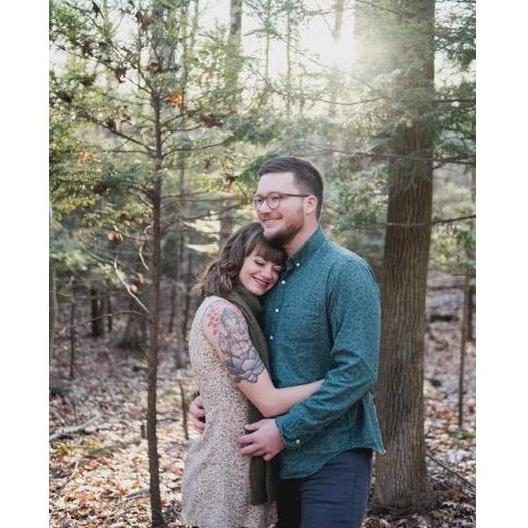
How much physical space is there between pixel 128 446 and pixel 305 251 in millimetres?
3082

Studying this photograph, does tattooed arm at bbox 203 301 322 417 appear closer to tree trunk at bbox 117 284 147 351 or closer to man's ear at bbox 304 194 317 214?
man's ear at bbox 304 194 317 214

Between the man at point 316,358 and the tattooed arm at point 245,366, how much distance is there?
0.05 meters

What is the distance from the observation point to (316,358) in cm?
208

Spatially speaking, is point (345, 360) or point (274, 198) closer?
point (345, 360)

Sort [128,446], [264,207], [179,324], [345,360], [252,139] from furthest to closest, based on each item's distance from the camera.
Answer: [179,324], [128,446], [252,139], [264,207], [345,360]

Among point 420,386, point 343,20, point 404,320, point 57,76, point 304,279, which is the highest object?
point 343,20

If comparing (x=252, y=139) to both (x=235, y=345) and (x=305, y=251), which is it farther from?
(x=235, y=345)

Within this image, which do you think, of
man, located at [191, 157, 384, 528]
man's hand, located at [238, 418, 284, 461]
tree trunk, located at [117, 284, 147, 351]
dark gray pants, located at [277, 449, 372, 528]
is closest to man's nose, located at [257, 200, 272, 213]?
man, located at [191, 157, 384, 528]

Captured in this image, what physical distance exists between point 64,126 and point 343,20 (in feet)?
4.84

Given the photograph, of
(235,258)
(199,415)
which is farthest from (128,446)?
(235,258)

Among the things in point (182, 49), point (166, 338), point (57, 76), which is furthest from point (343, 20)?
point (166, 338)
